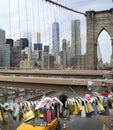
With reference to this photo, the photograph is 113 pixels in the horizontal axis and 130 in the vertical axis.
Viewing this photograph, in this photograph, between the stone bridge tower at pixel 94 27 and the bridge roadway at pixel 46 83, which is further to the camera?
the stone bridge tower at pixel 94 27

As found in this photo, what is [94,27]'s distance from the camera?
40.2m

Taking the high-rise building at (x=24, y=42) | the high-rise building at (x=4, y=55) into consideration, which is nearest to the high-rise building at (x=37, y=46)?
the high-rise building at (x=24, y=42)

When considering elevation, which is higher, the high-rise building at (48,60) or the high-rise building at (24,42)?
the high-rise building at (24,42)

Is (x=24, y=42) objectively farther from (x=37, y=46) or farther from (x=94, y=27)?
(x=94, y=27)

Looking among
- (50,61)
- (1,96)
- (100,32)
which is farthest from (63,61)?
(1,96)

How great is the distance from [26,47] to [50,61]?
2.98 metres

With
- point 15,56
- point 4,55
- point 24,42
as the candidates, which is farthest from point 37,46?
point 4,55

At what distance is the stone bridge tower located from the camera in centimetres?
3912

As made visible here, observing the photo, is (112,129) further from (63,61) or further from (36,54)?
(63,61)

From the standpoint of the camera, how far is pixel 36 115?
6.37m

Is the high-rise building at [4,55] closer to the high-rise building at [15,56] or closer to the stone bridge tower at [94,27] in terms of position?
the high-rise building at [15,56]

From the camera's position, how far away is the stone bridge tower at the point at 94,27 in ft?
128

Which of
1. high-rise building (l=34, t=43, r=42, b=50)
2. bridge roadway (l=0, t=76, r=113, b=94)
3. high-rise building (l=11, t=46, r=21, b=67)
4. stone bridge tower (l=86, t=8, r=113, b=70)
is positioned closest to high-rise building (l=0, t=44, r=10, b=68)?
high-rise building (l=11, t=46, r=21, b=67)

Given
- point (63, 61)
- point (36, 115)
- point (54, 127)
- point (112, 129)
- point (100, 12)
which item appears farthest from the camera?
point (100, 12)
